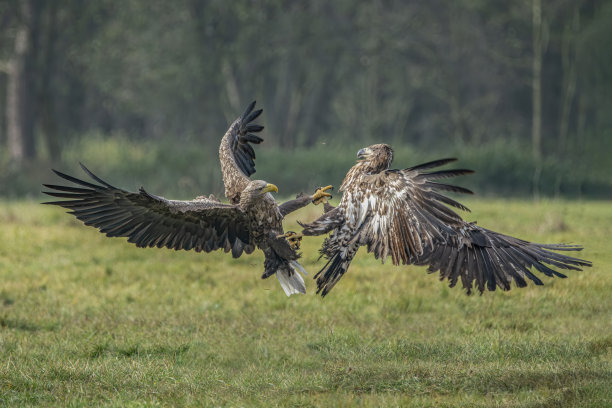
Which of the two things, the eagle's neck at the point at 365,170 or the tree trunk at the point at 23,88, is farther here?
the tree trunk at the point at 23,88

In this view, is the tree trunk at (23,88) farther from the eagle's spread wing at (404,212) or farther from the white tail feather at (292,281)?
the eagle's spread wing at (404,212)

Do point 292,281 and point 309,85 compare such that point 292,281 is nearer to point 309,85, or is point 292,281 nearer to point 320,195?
point 320,195

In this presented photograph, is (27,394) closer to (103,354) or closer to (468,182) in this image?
(103,354)

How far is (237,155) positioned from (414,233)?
3.54 m

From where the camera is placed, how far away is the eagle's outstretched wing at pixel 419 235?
7.46m

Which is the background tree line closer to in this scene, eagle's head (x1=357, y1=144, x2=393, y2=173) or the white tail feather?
the white tail feather

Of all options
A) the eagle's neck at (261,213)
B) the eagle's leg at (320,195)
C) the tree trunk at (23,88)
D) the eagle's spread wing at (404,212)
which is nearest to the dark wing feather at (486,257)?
the eagle's spread wing at (404,212)

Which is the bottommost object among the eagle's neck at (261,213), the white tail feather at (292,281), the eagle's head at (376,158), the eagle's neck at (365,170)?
the white tail feather at (292,281)

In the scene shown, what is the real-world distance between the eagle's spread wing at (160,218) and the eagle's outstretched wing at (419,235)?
116 centimetres

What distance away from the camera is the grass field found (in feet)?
25.8

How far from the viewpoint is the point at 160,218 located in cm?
879

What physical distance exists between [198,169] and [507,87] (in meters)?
22.6

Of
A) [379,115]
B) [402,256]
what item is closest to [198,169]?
[379,115]

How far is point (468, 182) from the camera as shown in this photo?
35625 mm
